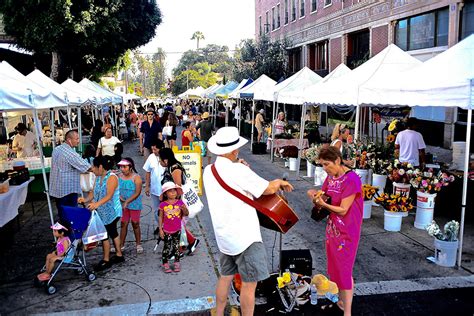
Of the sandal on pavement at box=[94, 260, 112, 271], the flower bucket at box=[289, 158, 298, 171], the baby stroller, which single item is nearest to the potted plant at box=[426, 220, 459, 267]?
the sandal on pavement at box=[94, 260, 112, 271]

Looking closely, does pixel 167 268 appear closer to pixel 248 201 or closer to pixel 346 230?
pixel 248 201

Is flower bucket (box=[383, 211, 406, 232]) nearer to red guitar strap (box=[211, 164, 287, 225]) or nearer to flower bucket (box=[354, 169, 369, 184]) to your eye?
flower bucket (box=[354, 169, 369, 184])

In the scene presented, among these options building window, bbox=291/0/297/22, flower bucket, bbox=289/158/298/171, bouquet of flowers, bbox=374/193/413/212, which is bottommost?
flower bucket, bbox=289/158/298/171

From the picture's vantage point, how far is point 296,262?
488 centimetres

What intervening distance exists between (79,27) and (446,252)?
717 inches

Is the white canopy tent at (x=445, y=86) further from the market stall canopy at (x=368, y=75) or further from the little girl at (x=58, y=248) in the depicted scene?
the little girl at (x=58, y=248)

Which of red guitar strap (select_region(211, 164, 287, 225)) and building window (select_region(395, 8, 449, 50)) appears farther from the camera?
building window (select_region(395, 8, 449, 50))

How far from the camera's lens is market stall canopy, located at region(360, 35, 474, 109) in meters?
5.54

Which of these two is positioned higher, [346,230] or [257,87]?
[257,87]

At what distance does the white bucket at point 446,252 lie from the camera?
5.52 meters

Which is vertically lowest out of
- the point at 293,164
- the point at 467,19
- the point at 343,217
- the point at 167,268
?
the point at 167,268

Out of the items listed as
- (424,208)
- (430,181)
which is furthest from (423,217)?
(430,181)

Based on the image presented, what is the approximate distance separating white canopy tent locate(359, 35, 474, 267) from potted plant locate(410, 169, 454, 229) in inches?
46.1

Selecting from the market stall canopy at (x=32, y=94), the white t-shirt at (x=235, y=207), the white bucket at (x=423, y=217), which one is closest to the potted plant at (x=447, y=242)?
the white bucket at (x=423, y=217)
